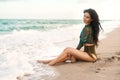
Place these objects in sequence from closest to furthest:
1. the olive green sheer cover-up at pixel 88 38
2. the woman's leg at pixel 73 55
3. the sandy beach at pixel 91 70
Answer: the sandy beach at pixel 91 70
the woman's leg at pixel 73 55
the olive green sheer cover-up at pixel 88 38

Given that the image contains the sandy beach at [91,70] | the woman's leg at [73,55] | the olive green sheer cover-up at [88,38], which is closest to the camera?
the sandy beach at [91,70]

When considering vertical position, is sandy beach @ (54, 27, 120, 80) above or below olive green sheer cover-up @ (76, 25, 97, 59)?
below

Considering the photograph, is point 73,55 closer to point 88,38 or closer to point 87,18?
point 88,38

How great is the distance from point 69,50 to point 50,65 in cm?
57

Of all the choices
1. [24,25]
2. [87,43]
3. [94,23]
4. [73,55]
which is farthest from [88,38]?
[24,25]

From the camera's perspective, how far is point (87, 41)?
6473mm

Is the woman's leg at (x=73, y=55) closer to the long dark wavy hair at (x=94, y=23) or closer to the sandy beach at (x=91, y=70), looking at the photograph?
the sandy beach at (x=91, y=70)

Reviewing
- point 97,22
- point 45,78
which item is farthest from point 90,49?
point 45,78

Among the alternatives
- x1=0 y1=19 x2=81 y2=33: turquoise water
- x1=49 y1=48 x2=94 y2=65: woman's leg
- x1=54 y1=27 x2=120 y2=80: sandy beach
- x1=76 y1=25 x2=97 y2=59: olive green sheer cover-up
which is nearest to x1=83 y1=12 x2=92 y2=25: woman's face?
x1=76 y1=25 x2=97 y2=59: olive green sheer cover-up

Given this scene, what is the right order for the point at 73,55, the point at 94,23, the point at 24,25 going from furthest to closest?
1. the point at 24,25
2. the point at 94,23
3. the point at 73,55

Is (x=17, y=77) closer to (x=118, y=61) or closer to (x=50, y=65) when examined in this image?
(x=50, y=65)

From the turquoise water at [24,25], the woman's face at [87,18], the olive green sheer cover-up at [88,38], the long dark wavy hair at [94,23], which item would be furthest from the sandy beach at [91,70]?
the turquoise water at [24,25]

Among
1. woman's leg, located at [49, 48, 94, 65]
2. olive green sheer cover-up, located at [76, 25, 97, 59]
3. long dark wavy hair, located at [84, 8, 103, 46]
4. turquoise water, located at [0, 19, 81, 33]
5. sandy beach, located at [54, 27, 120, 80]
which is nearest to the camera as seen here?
sandy beach, located at [54, 27, 120, 80]

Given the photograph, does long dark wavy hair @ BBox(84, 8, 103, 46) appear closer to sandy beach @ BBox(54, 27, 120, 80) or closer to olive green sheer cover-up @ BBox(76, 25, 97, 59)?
olive green sheer cover-up @ BBox(76, 25, 97, 59)
